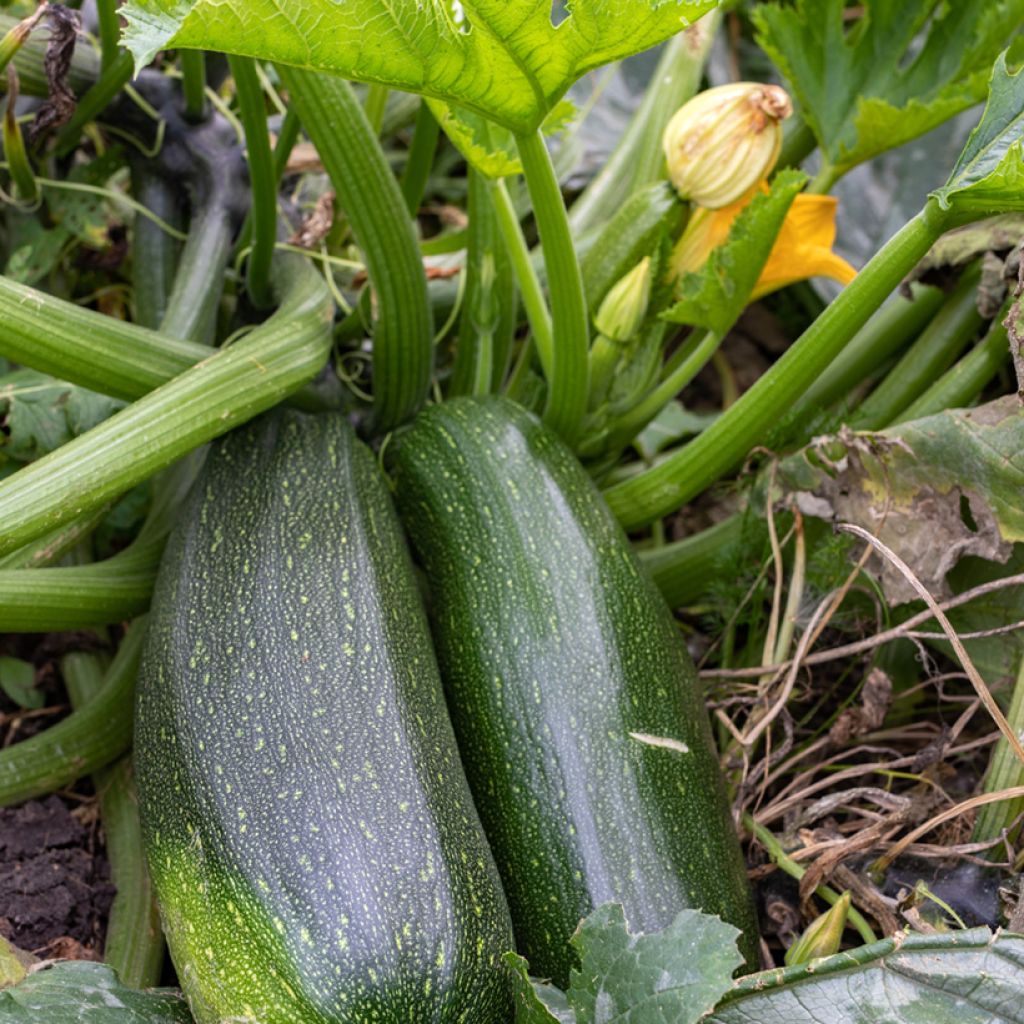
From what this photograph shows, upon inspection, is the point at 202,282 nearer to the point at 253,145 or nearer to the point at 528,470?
the point at 253,145

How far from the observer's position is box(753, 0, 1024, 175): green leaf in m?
1.82

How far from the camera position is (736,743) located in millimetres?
1641

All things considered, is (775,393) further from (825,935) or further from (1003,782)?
(825,935)

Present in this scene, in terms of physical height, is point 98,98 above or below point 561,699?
above

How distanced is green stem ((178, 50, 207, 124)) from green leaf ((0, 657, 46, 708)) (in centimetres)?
90

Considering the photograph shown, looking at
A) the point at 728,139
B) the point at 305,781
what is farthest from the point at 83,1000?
the point at 728,139

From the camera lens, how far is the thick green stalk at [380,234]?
5.16 feet

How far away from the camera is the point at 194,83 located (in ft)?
6.26

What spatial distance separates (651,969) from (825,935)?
0.31 meters

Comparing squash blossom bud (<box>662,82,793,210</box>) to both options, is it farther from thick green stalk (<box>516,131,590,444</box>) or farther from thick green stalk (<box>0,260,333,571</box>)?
thick green stalk (<box>0,260,333,571</box>)

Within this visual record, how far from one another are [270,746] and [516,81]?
74 centimetres

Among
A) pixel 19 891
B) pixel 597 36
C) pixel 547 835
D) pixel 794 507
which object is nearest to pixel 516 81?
pixel 597 36

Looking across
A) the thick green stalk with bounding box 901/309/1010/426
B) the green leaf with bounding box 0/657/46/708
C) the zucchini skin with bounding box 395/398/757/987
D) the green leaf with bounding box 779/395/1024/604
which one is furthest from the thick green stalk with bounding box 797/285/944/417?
the green leaf with bounding box 0/657/46/708

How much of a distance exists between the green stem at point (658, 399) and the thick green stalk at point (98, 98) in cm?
86
